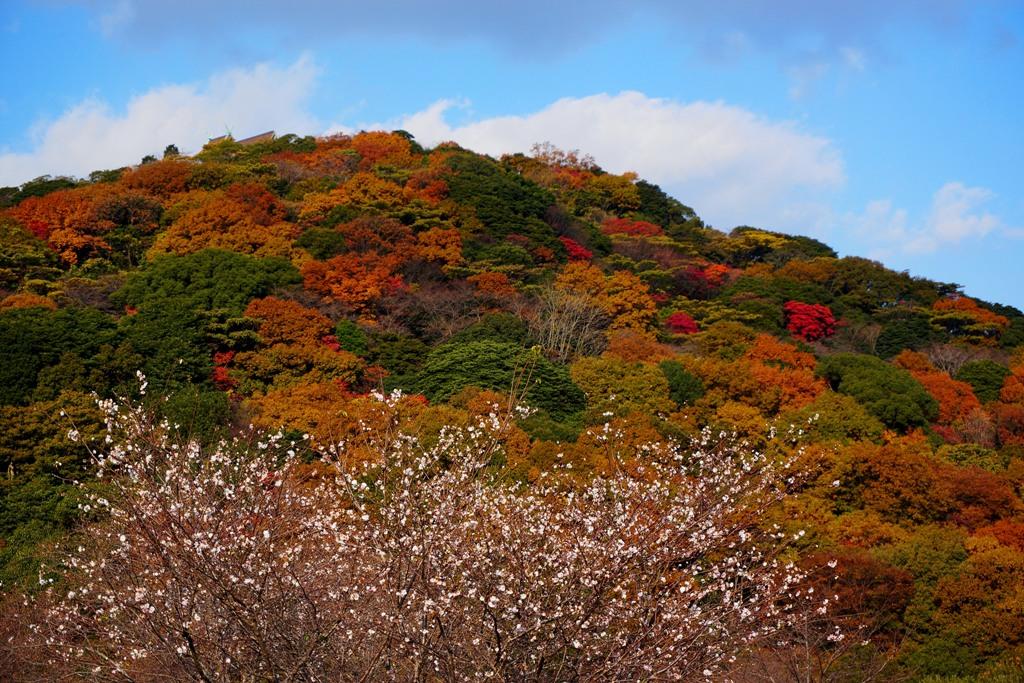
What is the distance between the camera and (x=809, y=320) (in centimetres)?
4056

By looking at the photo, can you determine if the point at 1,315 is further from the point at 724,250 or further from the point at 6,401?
the point at 724,250

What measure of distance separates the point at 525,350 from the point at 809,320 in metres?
16.8

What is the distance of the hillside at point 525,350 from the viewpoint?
19.1 metres

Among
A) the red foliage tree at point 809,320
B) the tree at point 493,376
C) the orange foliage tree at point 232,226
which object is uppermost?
the red foliage tree at point 809,320

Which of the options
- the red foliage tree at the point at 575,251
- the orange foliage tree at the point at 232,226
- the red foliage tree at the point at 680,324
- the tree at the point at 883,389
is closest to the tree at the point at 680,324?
the red foliage tree at the point at 680,324

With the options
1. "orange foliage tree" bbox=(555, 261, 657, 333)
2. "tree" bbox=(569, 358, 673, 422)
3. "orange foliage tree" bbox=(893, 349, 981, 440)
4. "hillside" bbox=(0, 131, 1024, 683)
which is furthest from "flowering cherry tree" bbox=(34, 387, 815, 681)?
"orange foliage tree" bbox=(555, 261, 657, 333)

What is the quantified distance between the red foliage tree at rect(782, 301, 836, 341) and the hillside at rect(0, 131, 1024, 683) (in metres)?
0.16

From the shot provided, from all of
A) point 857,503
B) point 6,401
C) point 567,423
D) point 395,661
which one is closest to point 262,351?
point 6,401

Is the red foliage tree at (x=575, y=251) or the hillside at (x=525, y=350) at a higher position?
the red foliage tree at (x=575, y=251)

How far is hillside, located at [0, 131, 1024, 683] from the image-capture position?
1909 cm

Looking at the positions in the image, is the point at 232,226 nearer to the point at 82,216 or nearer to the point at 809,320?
the point at 82,216

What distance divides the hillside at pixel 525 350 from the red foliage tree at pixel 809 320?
0.51 feet

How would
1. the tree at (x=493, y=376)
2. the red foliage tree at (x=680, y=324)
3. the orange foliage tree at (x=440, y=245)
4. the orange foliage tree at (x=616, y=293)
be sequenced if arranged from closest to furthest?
the tree at (x=493, y=376), the orange foliage tree at (x=616, y=293), the red foliage tree at (x=680, y=324), the orange foliage tree at (x=440, y=245)

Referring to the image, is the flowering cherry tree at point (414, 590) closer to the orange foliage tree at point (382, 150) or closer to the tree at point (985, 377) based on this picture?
the tree at point (985, 377)
